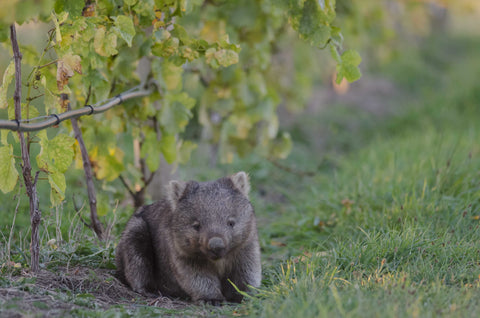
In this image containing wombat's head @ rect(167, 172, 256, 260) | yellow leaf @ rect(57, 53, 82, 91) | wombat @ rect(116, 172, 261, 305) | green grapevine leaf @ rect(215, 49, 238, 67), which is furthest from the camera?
green grapevine leaf @ rect(215, 49, 238, 67)

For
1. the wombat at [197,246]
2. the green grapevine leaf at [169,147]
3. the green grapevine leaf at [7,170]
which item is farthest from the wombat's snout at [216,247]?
the green grapevine leaf at [169,147]

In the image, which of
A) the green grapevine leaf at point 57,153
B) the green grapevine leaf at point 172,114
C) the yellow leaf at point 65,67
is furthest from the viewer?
the green grapevine leaf at point 172,114

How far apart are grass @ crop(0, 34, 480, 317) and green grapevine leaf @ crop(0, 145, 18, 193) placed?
0.63 meters

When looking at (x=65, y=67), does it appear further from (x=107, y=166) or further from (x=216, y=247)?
(x=107, y=166)

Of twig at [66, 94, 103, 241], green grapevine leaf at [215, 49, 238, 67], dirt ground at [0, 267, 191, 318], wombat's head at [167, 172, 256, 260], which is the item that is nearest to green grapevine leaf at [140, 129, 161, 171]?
twig at [66, 94, 103, 241]

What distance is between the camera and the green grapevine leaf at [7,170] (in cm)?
394

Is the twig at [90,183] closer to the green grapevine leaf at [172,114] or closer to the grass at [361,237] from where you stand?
the grass at [361,237]

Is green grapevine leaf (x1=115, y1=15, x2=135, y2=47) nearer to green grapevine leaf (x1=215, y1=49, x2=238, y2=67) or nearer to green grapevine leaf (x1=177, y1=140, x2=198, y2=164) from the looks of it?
green grapevine leaf (x1=215, y1=49, x2=238, y2=67)

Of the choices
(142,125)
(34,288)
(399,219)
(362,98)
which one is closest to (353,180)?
(399,219)

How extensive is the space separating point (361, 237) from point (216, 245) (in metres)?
1.83

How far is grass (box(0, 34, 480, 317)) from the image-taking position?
3561 mm

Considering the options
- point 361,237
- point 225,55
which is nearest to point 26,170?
point 225,55

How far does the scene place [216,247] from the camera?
166 inches

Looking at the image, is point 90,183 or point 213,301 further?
point 90,183
